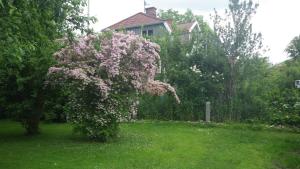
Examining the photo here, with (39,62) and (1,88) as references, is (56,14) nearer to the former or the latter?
(39,62)

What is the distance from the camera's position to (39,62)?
1340 centimetres

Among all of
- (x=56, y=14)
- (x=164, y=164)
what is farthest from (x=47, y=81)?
(x=164, y=164)

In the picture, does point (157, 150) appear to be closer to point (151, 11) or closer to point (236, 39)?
point (236, 39)

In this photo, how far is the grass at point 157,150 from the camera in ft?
33.0

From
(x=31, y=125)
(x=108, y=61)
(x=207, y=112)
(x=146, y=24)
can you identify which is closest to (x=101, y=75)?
(x=108, y=61)

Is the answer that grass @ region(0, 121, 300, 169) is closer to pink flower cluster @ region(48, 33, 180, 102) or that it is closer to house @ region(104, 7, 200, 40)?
pink flower cluster @ region(48, 33, 180, 102)

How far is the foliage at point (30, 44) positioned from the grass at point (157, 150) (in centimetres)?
109

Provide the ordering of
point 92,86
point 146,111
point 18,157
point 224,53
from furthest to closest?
point 146,111 < point 224,53 < point 92,86 < point 18,157

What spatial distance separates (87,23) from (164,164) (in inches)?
144

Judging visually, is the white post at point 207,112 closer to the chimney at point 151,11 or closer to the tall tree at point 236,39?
the tall tree at point 236,39

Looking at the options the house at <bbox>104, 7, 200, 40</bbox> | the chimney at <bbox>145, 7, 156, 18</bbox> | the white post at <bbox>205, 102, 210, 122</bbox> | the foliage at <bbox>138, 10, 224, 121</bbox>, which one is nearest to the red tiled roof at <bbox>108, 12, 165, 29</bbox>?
the house at <bbox>104, 7, 200, 40</bbox>

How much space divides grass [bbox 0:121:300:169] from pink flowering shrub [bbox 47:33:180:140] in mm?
700

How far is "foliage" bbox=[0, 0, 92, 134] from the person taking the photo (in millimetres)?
7746

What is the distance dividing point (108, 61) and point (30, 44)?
15.3 feet
